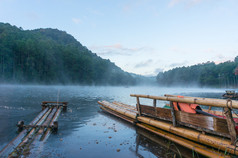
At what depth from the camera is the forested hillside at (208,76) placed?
414ft

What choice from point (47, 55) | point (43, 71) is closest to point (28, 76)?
point (43, 71)

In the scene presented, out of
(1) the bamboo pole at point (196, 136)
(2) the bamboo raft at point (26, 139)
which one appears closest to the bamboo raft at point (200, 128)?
(1) the bamboo pole at point (196, 136)

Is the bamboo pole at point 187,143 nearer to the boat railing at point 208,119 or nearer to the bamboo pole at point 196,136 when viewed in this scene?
the bamboo pole at point 196,136

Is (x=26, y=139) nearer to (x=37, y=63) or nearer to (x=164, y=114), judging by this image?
(x=164, y=114)

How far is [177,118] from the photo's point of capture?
6.27 meters

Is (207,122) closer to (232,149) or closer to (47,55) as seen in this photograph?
(232,149)

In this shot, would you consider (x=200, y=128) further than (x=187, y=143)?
No

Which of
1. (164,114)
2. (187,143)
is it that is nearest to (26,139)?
(164,114)

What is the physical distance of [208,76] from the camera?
140 m

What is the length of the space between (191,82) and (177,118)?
557 ft

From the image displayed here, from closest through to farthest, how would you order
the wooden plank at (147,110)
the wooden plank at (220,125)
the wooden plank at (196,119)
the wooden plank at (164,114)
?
the wooden plank at (220,125), the wooden plank at (196,119), the wooden plank at (164,114), the wooden plank at (147,110)

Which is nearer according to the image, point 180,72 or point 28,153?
A: point 28,153

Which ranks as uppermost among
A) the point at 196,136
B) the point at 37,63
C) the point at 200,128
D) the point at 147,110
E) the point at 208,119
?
the point at 37,63

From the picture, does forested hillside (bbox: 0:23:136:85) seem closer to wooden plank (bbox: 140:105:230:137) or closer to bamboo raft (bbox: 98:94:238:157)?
bamboo raft (bbox: 98:94:238:157)
